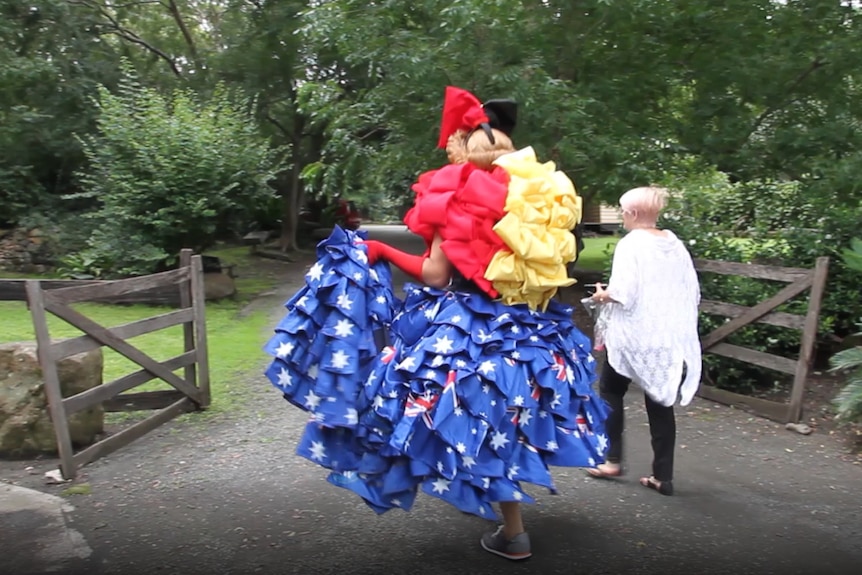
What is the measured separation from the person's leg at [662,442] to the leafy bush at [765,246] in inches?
98.2

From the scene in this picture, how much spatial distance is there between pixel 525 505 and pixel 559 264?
1509 mm

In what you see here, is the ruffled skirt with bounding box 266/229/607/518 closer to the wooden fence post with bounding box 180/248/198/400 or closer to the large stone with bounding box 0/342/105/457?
the large stone with bounding box 0/342/105/457

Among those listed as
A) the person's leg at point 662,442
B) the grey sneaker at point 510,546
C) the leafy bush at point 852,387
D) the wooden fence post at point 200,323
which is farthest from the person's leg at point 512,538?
the wooden fence post at point 200,323

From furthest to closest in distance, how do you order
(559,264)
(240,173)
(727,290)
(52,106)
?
1. (52,106)
2. (240,173)
3. (727,290)
4. (559,264)

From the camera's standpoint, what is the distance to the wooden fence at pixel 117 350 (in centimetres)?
433

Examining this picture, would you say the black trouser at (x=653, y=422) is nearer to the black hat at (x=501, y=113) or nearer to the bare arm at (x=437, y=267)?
the bare arm at (x=437, y=267)

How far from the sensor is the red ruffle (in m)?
3.11

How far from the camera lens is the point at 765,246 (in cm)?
737

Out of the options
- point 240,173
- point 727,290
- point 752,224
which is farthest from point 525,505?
point 240,173

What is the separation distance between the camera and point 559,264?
10.6 feet

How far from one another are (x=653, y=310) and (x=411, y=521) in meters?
1.65

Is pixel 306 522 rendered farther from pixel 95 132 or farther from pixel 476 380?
pixel 95 132

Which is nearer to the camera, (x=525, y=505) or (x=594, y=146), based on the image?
(x=525, y=505)

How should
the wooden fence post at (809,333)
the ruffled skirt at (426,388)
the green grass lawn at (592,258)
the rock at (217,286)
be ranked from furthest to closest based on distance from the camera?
1. the green grass lawn at (592,258)
2. the rock at (217,286)
3. the wooden fence post at (809,333)
4. the ruffled skirt at (426,388)
